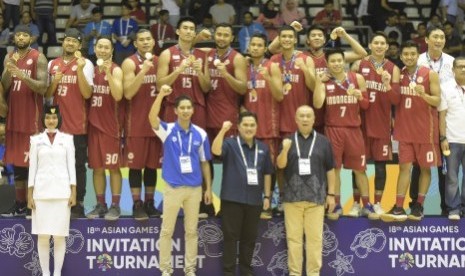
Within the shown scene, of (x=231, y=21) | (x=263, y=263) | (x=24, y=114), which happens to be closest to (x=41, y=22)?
(x=231, y=21)

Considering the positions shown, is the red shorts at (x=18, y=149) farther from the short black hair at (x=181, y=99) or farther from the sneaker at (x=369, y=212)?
the sneaker at (x=369, y=212)

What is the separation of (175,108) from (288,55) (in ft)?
4.42

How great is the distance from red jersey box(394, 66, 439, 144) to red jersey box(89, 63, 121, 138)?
3024 mm

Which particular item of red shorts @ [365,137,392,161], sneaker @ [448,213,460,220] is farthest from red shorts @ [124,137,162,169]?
sneaker @ [448,213,460,220]

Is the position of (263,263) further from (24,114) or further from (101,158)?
(24,114)

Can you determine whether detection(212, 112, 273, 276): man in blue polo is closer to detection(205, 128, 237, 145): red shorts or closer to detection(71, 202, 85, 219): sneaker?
detection(205, 128, 237, 145): red shorts

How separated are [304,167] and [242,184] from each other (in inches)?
25.8

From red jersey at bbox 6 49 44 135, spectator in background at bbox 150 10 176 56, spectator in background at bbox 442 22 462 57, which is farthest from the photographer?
spectator in background at bbox 442 22 462 57

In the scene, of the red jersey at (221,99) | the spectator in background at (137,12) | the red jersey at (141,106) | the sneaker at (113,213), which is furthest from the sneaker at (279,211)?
the spectator in background at (137,12)

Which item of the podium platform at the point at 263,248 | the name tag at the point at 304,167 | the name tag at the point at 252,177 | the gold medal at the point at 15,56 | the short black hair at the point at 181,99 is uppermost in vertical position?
the gold medal at the point at 15,56

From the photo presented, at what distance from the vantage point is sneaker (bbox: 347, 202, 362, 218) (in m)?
10.0

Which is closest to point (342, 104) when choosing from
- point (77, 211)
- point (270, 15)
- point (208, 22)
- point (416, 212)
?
point (416, 212)

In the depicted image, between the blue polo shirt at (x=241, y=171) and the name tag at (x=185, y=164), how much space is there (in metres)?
0.36

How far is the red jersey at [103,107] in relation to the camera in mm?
9750
